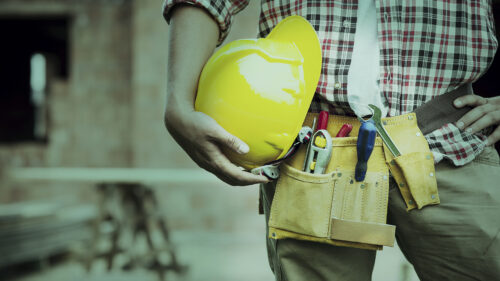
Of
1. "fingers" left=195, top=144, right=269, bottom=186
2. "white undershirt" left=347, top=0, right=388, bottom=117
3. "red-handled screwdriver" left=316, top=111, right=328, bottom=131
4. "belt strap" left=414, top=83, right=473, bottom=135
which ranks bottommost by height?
"fingers" left=195, top=144, right=269, bottom=186

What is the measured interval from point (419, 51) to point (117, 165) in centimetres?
595

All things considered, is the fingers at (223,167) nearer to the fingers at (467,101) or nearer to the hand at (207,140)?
the hand at (207,140)

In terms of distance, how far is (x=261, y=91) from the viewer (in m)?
1.12

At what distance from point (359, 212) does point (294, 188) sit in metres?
0.18

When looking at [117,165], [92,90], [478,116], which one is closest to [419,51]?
[478,116]

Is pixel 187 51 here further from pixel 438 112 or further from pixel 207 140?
pixel 438 112

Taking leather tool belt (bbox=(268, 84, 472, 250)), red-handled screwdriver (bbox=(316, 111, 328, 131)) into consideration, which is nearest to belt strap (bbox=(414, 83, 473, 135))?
leather tool belt (bbox=(268, 84, 472, 250))

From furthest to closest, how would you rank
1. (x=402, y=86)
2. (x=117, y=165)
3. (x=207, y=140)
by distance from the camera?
(x=117, y=165)
(x=402, y=86)
(x=207, y=140)

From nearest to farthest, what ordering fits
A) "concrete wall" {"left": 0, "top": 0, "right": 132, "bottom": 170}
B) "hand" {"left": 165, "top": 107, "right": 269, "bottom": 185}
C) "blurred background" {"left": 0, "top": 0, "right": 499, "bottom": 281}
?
1. "hand" {"left": 165, "top": 107, "right": 269, "bottom": 185}
2. "blurred background" {"left": 0, "top": 0, "right": 499, "bottom": 281}
3. "concrete wall" {"left": 0, "top": 0, "right": 132, "bottom": 170}

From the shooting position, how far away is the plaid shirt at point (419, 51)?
1.17 meters

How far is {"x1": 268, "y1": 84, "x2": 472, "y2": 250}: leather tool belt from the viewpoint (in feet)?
3.68

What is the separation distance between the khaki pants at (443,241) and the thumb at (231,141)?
31 centimetres

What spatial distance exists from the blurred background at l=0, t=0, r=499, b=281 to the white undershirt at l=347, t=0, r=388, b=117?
153 inches

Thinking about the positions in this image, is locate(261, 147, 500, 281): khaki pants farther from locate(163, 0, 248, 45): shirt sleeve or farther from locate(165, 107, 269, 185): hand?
locate(163, 0, 248, 45): shirt sleeve
